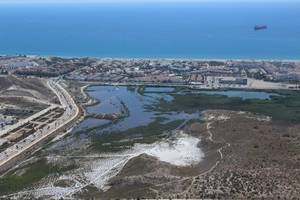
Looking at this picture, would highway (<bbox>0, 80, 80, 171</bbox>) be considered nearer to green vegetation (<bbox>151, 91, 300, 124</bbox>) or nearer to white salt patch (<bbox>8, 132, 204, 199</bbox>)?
white salt patch (<bbox>8, 132, 204, 199</bbox>)

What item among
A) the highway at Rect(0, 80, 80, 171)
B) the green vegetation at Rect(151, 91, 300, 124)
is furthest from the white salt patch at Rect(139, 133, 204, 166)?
the green vegetation at Rect(151, 91, 300, 124)

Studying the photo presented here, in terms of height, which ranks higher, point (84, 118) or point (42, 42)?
point (42, 42)

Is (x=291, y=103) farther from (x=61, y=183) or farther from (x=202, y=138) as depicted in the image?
(x=61, y=183)

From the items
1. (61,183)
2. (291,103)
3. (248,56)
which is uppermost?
(248,56)

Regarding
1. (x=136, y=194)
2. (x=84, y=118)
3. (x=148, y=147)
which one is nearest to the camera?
(x=136, y=194)

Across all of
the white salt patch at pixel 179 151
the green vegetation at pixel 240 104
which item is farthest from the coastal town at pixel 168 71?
the white salt patch at pixel 179 151

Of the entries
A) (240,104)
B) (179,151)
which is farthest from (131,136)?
(240,104)

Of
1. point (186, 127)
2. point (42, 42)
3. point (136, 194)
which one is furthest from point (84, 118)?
point (42, 42)
